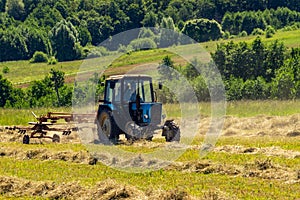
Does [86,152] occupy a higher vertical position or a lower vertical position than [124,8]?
lower

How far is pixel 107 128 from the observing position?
25.1 meters

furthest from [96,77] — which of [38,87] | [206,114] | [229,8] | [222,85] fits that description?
[229,8]

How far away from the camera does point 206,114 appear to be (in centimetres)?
3625

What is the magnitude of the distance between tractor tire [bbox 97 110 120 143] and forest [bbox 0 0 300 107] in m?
19.8

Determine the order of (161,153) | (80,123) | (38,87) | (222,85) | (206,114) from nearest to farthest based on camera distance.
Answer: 1. (161,153)
2. (80,123)
3. (206,114)
4. (222,85)
5. (38,87)

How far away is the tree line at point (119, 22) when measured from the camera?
138 meters

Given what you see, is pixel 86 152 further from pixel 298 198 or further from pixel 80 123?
pixel 298 198

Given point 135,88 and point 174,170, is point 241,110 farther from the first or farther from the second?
point 174,170

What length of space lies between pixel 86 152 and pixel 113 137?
4017mm

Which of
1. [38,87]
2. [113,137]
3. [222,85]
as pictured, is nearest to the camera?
[113,137]

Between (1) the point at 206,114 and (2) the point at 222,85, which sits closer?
(1) the point at 206,114

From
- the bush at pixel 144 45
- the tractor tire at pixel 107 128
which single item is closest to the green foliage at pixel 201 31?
the bush at pixel 144 45

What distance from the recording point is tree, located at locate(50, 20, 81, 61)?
135625 millimetres

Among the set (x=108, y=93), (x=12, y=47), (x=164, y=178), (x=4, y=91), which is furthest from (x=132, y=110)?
(x=12, y=47)
